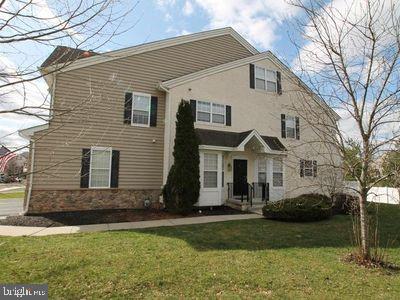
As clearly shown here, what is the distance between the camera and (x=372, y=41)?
6.88 metres

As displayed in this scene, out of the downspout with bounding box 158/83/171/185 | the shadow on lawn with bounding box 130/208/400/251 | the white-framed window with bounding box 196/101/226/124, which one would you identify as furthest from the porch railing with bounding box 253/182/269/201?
the downspout with bounding box 158/83/171/185

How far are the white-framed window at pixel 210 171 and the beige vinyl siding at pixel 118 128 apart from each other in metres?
2.23

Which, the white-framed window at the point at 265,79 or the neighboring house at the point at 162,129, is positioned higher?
the white-framed window at the point at 265,79

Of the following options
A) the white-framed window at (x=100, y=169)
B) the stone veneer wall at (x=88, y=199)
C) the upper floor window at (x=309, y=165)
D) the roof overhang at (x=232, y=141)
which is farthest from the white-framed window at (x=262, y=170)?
the white-framed window at (x=100, y=169)

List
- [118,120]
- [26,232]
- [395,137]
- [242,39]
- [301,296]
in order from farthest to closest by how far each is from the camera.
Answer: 1. [242,39]
2. [118,120]
3. [26,232]
4. [395,137]
5. [301,296]

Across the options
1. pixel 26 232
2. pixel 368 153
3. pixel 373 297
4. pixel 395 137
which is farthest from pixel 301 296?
pixel 26 232

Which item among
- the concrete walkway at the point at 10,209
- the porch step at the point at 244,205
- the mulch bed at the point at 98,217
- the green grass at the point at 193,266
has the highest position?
the porch step at the point at 244,205

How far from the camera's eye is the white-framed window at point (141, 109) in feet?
48.0

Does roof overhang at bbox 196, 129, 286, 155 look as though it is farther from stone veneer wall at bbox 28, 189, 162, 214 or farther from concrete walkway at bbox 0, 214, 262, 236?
concrete walkway at bbox 0, 214, 262, 236

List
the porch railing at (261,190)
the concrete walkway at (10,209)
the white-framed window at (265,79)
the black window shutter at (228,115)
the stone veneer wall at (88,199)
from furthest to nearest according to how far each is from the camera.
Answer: the white-framed window at (265,79) < the black window shutter at (228,115) < the porch railing at (261,190) < the concrete walkway at (10,209) < the stone veneer wall at (88,199)

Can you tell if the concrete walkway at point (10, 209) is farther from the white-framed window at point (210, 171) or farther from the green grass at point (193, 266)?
the white-framed window at point (210, 171)

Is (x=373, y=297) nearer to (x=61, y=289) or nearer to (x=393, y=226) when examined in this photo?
(x=61, y=289)

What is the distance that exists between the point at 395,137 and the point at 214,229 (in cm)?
569

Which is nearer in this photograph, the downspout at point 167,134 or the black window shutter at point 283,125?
the downspout at point 167,134
